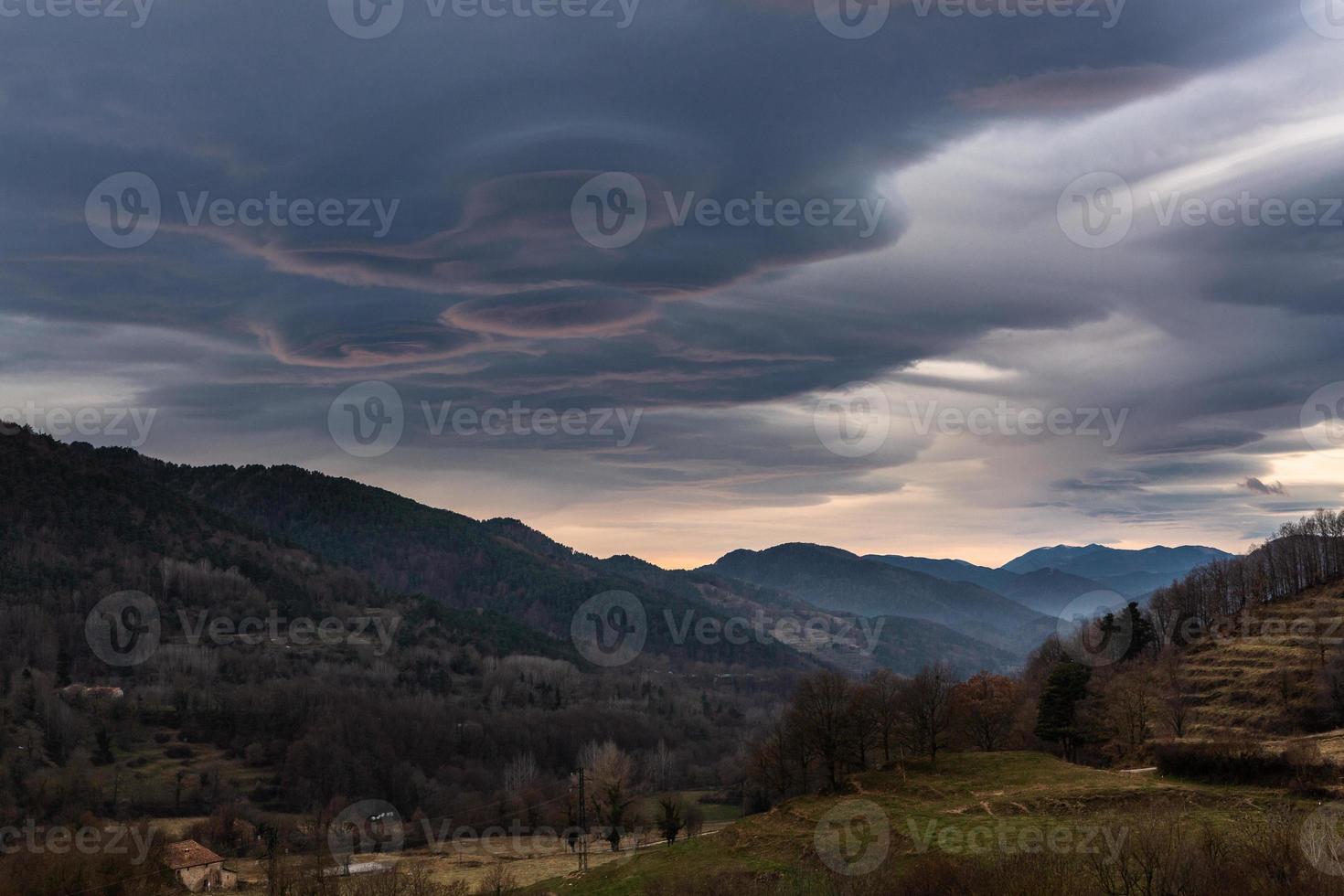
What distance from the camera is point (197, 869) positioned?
11331cm

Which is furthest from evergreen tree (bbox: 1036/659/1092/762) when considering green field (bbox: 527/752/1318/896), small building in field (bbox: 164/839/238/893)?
small building in field (bbox: 164/839/238/893)

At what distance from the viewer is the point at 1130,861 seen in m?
38.1

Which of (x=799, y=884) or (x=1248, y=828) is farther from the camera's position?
(x=799, y=884)

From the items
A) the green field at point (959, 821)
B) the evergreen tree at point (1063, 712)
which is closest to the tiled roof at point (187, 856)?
the green field at point (959, 821)

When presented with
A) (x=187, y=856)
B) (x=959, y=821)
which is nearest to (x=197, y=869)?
(x=187, y=856)

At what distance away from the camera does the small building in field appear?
10950cm

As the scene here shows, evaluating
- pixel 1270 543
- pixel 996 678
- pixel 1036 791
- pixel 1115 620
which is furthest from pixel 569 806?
pixel 1270 543

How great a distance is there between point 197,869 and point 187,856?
8.48 ft

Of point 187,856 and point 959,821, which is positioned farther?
point 187,856

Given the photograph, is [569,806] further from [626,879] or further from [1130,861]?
[1130,861]

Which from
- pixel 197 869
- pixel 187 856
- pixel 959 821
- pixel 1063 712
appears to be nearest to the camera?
pixel 959 821

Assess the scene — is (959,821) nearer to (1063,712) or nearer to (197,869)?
(1063,712)

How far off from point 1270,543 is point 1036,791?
139 metres

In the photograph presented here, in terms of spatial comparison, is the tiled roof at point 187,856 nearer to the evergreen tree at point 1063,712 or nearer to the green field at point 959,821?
the green field at point 959,821
